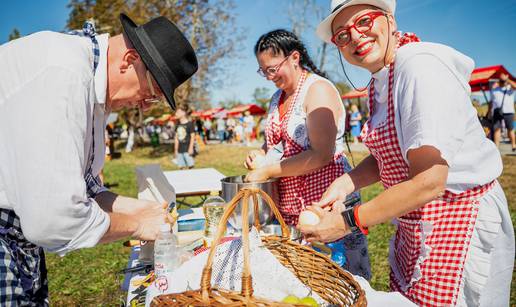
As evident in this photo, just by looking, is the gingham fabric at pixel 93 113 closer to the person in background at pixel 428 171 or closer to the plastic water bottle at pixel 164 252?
the plastic water bottle at pixel 164 252

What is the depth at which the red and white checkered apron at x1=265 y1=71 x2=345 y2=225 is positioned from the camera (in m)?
2.14

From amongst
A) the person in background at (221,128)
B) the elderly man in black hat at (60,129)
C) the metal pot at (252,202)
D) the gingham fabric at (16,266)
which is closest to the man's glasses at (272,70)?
the metal pot at (252,202)

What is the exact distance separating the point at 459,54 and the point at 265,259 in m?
1.09

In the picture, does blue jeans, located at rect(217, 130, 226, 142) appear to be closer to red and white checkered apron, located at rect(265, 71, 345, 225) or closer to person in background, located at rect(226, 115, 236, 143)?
person in background, located at rect(226, 115, 236, 143)

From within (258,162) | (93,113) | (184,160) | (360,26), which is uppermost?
(360,26)

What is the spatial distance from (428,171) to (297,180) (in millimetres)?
1094

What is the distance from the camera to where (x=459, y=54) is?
122cm

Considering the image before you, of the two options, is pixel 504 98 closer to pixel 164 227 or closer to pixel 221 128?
pixel 164 227

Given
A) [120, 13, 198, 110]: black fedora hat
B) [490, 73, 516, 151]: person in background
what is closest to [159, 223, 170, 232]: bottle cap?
[120, 13, 198, 110]: black fedora hat

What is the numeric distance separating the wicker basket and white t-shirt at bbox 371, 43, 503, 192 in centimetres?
53

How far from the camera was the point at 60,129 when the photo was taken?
3.15 feet

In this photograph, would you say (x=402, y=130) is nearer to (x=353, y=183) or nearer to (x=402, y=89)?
(x=402, y=89)

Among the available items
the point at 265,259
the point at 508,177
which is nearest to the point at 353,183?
the point at 265,259

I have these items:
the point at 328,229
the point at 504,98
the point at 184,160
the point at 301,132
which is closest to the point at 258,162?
the point at 301,132
